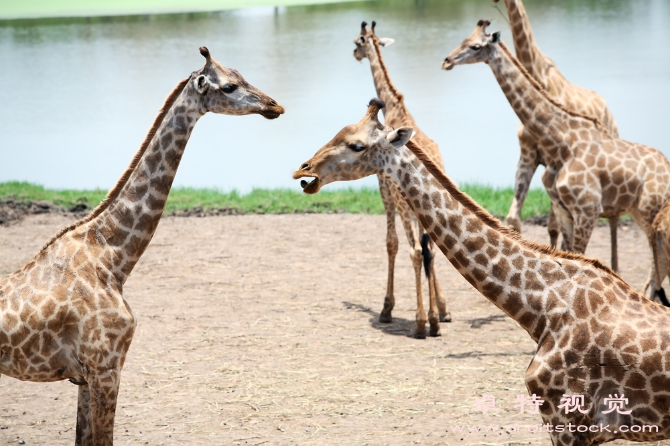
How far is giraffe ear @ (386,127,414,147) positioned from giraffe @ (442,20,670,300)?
319 cm

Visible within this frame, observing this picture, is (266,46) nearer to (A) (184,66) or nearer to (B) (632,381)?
(A) (184,66)

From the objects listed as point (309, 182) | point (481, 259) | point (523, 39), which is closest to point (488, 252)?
point (481, 259)

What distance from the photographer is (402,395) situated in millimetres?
6203

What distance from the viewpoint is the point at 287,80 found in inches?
632

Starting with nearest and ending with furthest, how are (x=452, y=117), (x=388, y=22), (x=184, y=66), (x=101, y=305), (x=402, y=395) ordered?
(x=101, y=305) < (x=402, y=395) < (x=452, y=117) < (x=184, y=66) < (x=388, y=22)

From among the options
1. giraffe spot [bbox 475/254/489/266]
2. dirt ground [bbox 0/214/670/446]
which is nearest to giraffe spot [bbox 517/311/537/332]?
giraffe spot [bbox 475/254/489/266]

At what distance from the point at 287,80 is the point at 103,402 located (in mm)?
12247

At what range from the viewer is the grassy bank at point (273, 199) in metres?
12.0

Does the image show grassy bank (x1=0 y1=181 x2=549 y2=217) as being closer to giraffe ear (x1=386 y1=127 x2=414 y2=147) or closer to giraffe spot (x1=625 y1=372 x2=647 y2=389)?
giraffe ear (x1=386 y1=127 x2=414 y2=147)

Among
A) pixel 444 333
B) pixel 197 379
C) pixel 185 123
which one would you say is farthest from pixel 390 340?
pixel 185 123

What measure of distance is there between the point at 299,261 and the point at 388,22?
31.4ft

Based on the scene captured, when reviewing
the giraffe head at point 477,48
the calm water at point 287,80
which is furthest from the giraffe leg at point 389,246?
the calm water at point 287,80

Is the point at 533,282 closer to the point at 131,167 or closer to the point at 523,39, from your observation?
the point at 131,167

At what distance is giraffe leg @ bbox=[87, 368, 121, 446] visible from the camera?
4.37 meters
